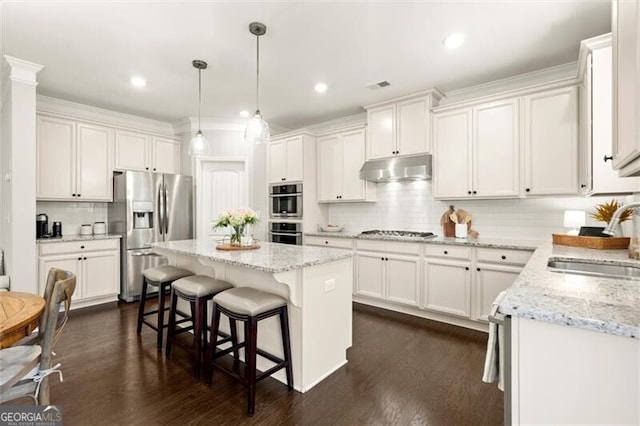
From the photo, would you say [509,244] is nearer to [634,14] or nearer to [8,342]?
[634,14]

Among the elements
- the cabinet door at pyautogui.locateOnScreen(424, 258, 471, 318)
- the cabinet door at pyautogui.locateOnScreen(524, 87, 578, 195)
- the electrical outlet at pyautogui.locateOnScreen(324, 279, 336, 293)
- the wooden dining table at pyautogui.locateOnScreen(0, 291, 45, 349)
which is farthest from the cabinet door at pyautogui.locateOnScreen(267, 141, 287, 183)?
the wooden dining table at pyautogui.locateOnScreen(0, 291, 45, 349)

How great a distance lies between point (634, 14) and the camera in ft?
3.64

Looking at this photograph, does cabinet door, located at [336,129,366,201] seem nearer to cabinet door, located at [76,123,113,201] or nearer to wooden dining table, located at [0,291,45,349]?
cabinet door, located at [76,123,113,201]

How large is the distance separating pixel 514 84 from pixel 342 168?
230 centimetres

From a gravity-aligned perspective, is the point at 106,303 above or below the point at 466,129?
below

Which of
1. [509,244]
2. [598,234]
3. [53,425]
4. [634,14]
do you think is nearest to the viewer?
[634,14]

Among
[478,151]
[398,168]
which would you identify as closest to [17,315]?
[398,168]

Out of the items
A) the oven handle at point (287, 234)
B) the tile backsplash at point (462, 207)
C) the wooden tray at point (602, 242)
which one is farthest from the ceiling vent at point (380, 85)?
the wooden tray at point (602, 242)

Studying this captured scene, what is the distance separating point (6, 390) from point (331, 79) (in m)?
3.50

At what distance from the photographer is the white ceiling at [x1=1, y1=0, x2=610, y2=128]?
91.4 inches

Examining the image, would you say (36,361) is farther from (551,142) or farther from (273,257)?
(551,142)

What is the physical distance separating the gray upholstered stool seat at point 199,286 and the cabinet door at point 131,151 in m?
2.96

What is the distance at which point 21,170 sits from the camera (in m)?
3.16

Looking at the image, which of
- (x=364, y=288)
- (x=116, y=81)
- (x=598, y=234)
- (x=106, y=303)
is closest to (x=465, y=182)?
(x=598, y=234)
